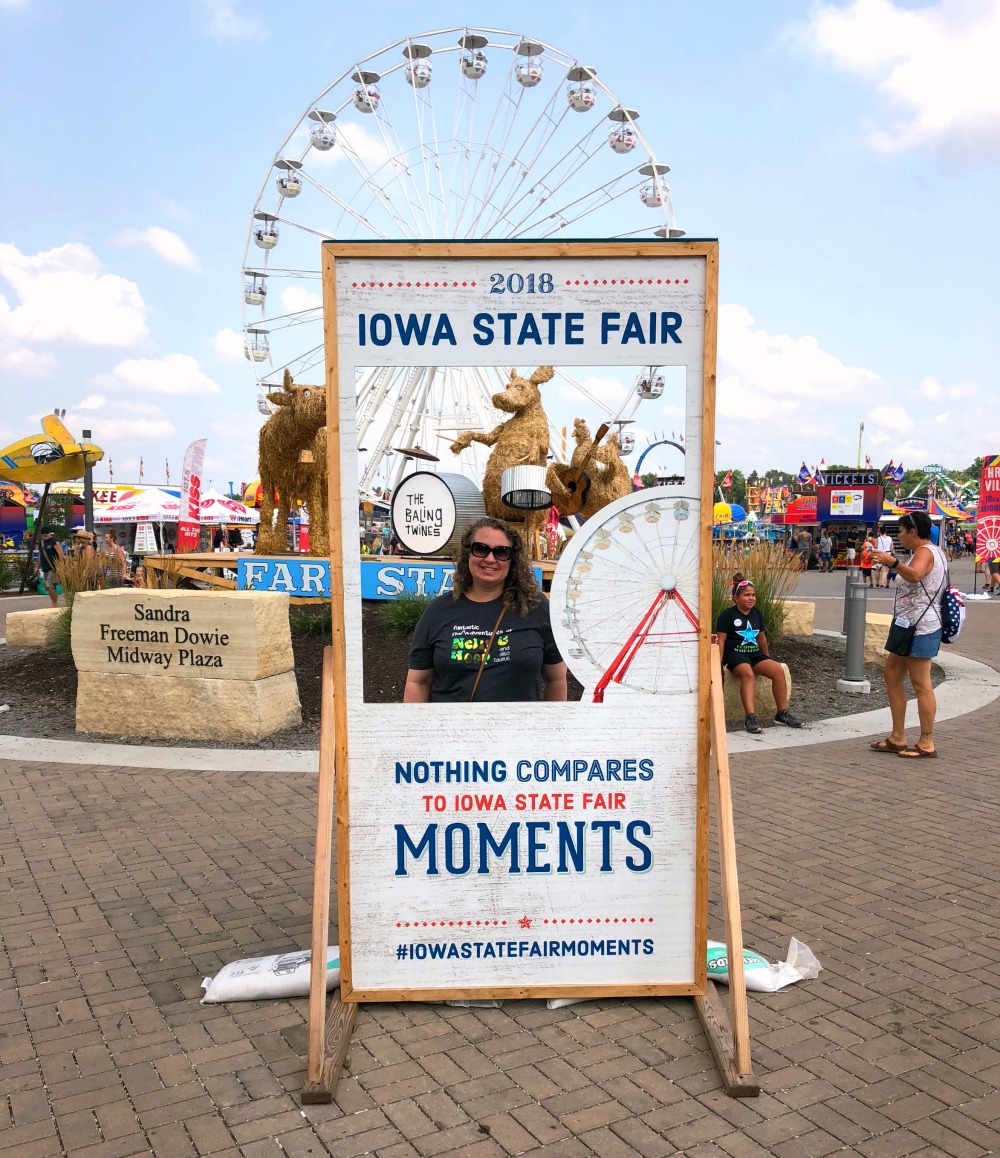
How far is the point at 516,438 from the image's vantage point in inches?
371

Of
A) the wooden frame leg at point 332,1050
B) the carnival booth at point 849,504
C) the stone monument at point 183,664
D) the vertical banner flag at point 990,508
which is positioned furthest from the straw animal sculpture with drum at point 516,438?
the carnival booth at point 849,504

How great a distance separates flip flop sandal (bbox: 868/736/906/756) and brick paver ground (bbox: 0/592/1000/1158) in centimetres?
180

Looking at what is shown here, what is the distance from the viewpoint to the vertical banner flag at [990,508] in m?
21.6

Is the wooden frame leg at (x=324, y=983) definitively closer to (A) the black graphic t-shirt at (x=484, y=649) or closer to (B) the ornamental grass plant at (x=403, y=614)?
(A) the black graphic t-shirt at (x=484, y=649)

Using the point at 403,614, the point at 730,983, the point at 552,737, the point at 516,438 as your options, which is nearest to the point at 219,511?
the point at 403,614

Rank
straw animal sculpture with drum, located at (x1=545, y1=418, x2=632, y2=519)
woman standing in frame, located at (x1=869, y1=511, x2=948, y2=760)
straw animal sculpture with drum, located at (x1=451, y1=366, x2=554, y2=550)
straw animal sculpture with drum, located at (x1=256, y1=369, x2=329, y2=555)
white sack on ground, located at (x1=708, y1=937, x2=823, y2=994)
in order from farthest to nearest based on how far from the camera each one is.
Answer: straw animal sculpture with drum, located at (x1=256, y1=369, x2=329, y2=555)
straw animal sculpture with drum, located at (x1=545, y1=418, x2=632, y2=519)
straw animal sculpture with drum, located at (x1=451, y1=366, x2=554, y2=550)
woman standing in frame, located at (x1=869, y1=511, x2=948, y2=760)
white sack on ground, located at (x1=708, y1=937, x2=823, y2=994)

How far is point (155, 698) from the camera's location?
24.6ft

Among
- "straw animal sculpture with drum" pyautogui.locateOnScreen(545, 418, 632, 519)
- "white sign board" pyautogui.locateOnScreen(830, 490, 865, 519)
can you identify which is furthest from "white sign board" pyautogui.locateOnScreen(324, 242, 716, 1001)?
"white sign board" pyautogui.locateOnScreen(830, 490, 865, 519)

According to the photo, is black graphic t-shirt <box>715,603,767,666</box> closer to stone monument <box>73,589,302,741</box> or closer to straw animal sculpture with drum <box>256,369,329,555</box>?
stone monument <box>73,589,302,741</box>

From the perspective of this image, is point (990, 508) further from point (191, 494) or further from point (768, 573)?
point (191, 494)

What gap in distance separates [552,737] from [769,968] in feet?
4.45

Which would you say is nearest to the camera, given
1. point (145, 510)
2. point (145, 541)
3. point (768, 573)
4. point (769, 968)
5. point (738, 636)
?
point (769, 968)

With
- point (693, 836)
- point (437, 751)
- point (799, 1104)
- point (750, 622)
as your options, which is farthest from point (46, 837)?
point (750, 622)

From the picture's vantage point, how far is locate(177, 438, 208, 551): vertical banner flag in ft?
66.4
